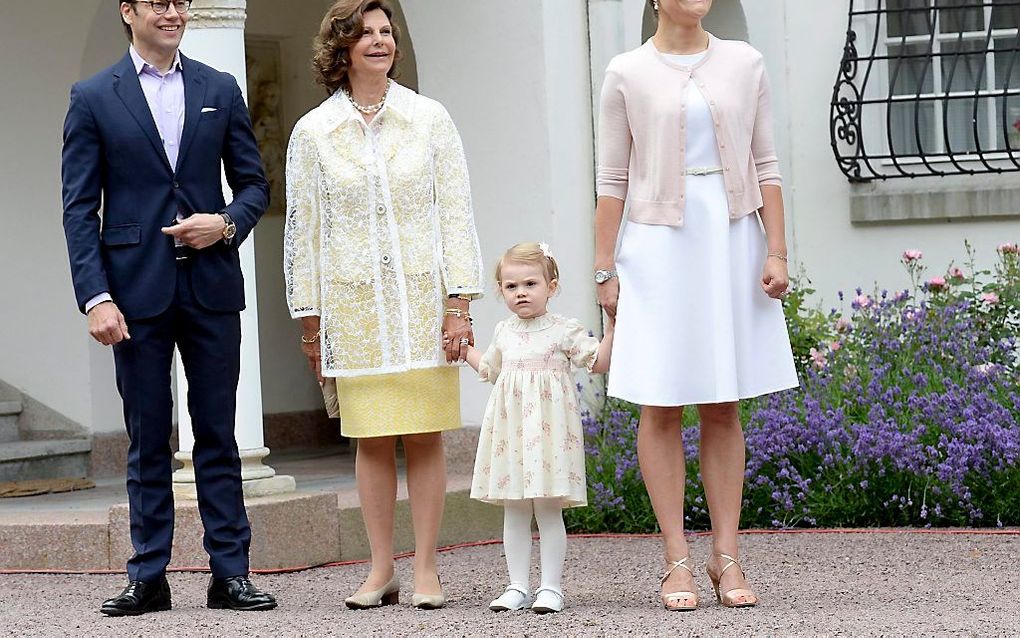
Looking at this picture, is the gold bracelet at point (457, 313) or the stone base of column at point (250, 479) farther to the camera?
the stone base of column at point (250, 479)

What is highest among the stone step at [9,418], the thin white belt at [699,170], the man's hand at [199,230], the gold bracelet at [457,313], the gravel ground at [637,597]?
the thin white belt at [699,170]

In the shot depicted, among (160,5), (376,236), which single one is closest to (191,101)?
(160,5)

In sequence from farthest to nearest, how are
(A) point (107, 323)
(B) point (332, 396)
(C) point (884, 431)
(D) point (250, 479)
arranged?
(C) point (884, 431)
(D) point (250, 479)
(B) point (332, 396)
(A) point (107, 323)

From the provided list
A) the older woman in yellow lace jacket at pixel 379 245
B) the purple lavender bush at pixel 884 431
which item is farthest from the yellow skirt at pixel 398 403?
the purple lavender bush at pixel 884 431

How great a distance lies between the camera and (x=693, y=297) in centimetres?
489

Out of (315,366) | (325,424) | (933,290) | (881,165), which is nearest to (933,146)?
(881,165)

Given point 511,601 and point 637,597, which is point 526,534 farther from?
point 637,597

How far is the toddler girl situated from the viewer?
503 centimetres

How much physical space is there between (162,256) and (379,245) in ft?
2.01

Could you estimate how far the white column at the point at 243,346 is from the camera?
6414 millimetres

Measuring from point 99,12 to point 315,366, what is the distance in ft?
12.8

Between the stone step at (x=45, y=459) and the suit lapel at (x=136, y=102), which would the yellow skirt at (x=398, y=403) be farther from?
the stone step at (x=45, y=459)

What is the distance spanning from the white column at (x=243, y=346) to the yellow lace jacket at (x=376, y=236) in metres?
1.30

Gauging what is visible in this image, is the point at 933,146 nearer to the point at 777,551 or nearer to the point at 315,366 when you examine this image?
the point at 777,551
